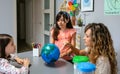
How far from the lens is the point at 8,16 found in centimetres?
440

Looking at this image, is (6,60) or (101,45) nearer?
(6,60)

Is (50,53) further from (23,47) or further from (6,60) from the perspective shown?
(23,47)

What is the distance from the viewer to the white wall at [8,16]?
4.33 meters

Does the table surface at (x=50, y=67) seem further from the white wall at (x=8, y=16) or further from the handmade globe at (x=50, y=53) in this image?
the white wall at (x=8, y=16)

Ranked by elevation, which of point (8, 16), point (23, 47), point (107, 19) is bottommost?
point (23, 47)

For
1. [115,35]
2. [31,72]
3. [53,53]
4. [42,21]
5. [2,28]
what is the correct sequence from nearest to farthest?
[31,72] < [53,53] < [115,35] < [2,28] < [42,21]

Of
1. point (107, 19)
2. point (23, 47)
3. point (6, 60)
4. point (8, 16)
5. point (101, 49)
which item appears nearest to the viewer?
point (6, 60)

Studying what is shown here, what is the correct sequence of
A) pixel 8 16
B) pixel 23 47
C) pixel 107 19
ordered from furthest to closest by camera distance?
pixel 23 47, pixel 8 16, pixel 107 19

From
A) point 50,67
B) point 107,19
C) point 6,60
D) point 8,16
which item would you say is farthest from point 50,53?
point 8,16

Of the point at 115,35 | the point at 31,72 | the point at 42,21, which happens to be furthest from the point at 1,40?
the point at 42,21

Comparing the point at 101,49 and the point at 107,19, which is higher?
the point at 107,19

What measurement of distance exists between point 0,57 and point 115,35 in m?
1.46

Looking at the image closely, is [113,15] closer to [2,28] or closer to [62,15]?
[62,15]

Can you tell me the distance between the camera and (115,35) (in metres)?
2.33
